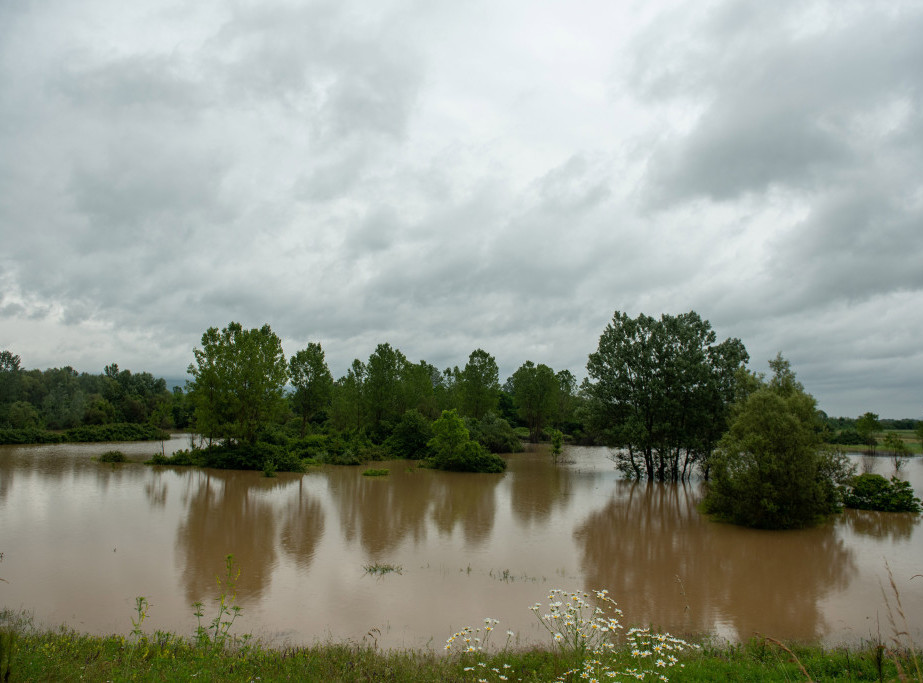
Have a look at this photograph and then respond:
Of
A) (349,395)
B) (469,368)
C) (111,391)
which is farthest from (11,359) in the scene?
(469,368)

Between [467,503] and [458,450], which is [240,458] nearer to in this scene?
[458,450]

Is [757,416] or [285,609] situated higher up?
[757,416]

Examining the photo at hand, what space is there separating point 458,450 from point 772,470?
18.9 m

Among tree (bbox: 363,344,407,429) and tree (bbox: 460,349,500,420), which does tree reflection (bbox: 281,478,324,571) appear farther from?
tree (bbox: 460,349,500,420)

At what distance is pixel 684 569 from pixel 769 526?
652 cm

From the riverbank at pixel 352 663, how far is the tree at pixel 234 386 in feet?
86.5

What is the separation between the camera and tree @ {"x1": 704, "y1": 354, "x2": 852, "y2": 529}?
17734 mm

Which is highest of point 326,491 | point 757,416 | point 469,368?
point 469,368

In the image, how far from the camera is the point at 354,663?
684cm

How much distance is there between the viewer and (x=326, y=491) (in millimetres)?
24906

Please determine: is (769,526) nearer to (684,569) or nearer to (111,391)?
(684,569)

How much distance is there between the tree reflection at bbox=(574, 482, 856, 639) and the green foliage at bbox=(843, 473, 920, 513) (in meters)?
4.54

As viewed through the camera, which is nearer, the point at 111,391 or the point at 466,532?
the point at 466,532

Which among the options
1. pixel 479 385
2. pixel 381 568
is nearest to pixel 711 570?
pixel 381 568
